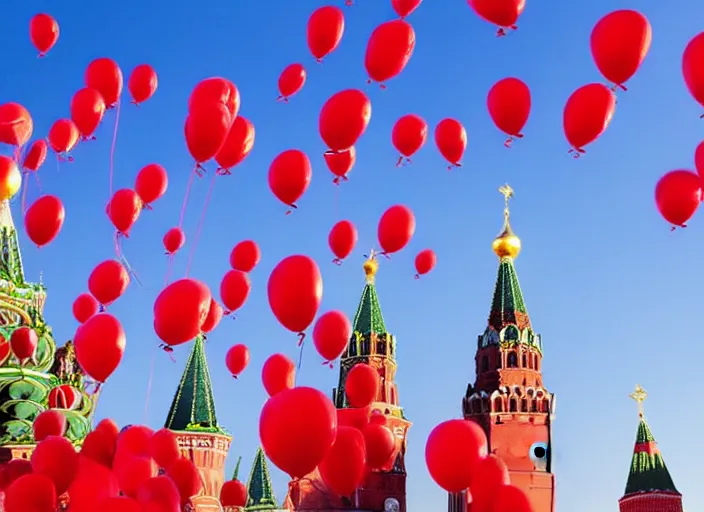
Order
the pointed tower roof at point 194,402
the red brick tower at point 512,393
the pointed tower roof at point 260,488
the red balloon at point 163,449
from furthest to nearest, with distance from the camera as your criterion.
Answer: the pointed tower roof at point 260,488, the pointed tower roof at point 194,402, the red brick tower at point 512,393, the red balloon at point 163,449

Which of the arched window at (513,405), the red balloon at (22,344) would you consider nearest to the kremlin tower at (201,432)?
the arched window at (513,405)

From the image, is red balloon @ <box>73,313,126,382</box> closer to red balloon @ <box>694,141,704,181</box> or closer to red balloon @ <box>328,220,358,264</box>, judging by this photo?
red balloon @ <box>328,220,358,264</box>

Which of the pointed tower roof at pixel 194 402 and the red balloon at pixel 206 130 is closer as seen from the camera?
the red balloon at pixel 206 130

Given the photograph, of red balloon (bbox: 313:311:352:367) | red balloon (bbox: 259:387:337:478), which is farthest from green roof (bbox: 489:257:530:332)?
red balloon (bbox: 259:387:337:478)

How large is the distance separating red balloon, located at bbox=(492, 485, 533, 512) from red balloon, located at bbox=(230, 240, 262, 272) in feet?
15.3

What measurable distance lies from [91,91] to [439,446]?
539 cm

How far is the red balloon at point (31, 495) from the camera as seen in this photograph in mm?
9242

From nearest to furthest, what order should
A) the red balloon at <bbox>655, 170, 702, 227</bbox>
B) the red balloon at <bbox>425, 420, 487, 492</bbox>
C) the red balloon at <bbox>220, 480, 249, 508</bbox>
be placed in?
the red balloon at <bbox>655, 170, 702, 227</bbox> < the red balloon at <bbox>425, 420, 487, 492</bbox> < the red balloon at <bbox>220, 480, 249, 508</bbox>

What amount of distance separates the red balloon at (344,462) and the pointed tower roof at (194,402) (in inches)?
694

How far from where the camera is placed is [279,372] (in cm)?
1097

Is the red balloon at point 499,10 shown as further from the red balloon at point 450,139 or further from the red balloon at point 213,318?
the red balloon at point 213,318

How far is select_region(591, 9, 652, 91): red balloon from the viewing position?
745cm

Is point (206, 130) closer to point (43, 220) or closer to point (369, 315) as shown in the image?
point (43, 220)

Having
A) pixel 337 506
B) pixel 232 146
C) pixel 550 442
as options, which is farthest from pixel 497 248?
pixel 232 146
